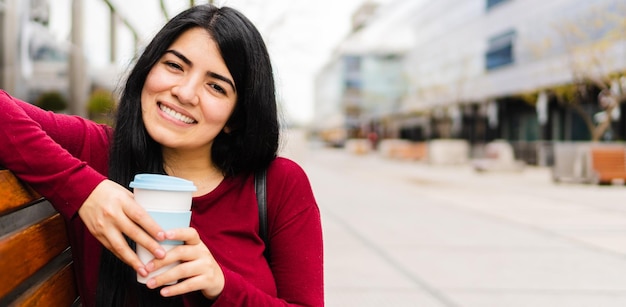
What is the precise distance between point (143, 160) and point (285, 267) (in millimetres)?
453

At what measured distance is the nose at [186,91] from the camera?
158 centimetres

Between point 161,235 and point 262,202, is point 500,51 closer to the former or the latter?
point 262,202

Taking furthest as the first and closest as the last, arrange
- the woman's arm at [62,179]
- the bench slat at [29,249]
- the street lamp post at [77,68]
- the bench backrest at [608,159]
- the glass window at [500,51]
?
1. the glass window at [500,51]
2. the bench backrest at [608,159]
3. the street lamp post at [77,68]
4. the woman's arm at [62,179]
5. the bench slat at [29,249]

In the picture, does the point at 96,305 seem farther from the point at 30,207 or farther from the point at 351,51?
the point at 351,51

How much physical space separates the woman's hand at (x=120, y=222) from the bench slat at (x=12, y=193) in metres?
0.11

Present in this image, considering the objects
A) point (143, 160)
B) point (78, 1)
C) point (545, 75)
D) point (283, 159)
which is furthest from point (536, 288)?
point (545, 75)

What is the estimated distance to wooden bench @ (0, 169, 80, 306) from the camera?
114cm

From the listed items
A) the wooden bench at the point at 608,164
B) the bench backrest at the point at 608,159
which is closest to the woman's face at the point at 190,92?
the wooden bench at the point at 608,164

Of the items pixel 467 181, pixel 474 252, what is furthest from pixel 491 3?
pixel 474 252

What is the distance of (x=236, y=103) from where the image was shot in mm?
1710

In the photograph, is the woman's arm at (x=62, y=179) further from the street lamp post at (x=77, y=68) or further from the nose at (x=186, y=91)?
the street lamp post at (x=77, y=68)

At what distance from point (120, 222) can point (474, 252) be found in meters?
5.22

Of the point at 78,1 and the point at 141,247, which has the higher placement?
the point at 78,1

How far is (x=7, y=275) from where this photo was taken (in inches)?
43.6
